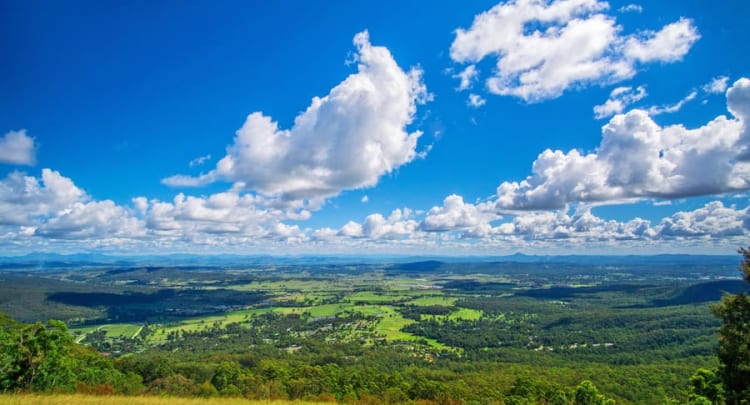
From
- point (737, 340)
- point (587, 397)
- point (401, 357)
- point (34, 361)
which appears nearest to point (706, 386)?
point (587, 397)

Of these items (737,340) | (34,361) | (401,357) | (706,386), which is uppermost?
(737,340)

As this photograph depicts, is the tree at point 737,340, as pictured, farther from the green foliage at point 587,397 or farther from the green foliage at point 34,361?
the green foliage at point 34,361

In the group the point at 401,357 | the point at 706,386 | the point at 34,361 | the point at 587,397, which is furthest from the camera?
the point at 401,357

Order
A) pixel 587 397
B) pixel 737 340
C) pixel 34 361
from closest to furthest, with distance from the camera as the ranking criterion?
pixel 737 340 → pixel 34 361 → pixel 587 397

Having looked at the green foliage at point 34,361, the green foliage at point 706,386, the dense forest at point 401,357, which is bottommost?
the dense forest at point 401,357

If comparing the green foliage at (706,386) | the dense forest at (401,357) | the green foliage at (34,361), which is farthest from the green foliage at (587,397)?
the green foliage at (34,361)

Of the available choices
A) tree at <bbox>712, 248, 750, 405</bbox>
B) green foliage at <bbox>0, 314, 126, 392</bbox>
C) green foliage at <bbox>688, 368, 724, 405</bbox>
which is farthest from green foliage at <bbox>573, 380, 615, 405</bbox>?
green foliage at <bbox>0, 314, 126, 392</bbox>

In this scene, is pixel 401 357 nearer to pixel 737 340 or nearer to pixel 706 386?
pixel 706 386

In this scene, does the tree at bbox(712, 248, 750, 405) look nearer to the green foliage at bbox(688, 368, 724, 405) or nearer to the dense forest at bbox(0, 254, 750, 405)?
the dense forest at bbox(0, 254, 750, 405)

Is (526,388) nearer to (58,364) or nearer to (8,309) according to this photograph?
(58,364)
